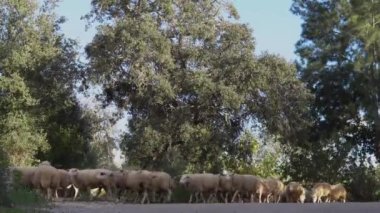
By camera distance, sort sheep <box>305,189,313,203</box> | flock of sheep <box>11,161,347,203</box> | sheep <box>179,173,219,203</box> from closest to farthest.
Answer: flock of sheep <box>11,161,347,203</box>, sheep <box>179,173,219,203</box>, sheep <box>305,189,313,203</box>

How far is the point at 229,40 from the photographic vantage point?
102 feet

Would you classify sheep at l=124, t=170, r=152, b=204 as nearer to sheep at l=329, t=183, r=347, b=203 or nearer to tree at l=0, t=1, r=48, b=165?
tree at l=0, t=1, r=48, b=165

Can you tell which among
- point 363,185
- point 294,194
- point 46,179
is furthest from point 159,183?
point 363,185

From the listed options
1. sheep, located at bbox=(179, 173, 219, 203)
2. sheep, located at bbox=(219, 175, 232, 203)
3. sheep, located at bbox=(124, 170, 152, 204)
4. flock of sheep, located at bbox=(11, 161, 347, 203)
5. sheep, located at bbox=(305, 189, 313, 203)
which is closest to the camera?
flock of sheep, located at bbox=(11, 161, 347, 203)

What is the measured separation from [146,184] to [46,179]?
3633mm

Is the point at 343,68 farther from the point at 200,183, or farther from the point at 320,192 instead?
the point at 200,183

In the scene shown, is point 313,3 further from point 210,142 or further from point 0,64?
point 0,64

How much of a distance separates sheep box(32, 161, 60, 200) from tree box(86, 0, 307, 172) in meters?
6.40

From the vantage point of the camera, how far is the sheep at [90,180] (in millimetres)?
24625

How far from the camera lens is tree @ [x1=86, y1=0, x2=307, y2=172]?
96.2 ft

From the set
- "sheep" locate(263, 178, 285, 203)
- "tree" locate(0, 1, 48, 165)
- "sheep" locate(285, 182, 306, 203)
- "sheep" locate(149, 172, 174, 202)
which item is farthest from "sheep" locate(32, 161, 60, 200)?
"sheep" locate(285, 182, 306, 203)

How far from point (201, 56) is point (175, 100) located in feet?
7.65

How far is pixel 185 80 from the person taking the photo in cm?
2970

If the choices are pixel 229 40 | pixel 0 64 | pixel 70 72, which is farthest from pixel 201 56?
pixel 0 64
